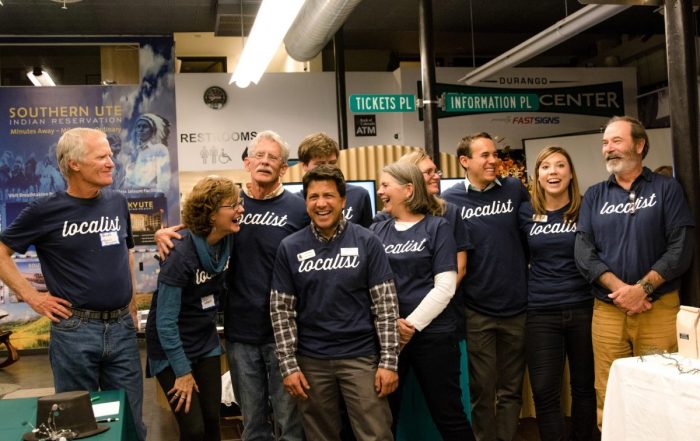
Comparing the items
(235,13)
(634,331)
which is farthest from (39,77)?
(634,331)

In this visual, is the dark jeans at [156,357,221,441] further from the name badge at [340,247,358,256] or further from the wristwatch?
the wristwatch

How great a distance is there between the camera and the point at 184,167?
29.4 ft

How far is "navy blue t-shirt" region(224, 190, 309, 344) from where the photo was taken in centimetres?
286

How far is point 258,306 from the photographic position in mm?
2855

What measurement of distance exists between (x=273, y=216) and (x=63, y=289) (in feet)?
3.04

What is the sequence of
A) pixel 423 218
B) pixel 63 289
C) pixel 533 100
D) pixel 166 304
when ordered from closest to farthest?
pixel 166 304
pixel 63 289
pixel 423 218
pixel 533 100

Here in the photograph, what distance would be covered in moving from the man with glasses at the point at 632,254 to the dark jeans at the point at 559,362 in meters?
0.10

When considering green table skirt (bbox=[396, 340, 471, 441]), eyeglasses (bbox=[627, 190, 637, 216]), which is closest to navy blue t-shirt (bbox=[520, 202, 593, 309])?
eyeglasses (bbox=[627, 190, 637, 216])

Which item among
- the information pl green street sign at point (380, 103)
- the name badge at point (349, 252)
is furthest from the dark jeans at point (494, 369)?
the information pl green street sign at point (380, 103)

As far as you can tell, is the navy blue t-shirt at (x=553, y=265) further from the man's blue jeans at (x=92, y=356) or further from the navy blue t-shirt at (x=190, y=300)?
the man's blue jeans at (x=92, y=356)

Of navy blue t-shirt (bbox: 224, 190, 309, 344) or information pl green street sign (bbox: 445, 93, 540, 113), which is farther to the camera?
information pl green street sign (bbox: 445, 93, 540, 113)

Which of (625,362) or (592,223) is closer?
(625,362)

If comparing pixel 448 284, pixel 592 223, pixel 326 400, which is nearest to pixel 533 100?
pixel 592 223

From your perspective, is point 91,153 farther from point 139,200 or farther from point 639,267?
point 139,200
